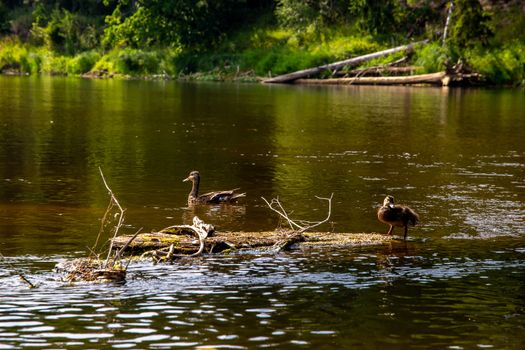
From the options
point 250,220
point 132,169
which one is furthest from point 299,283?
point 132,169

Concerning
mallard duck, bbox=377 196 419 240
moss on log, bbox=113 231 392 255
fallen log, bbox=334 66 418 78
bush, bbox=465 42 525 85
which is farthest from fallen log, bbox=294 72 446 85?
moss on log, bbox=113 231 392 255

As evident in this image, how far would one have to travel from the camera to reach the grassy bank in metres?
58.8

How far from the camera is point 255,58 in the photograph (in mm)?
69562

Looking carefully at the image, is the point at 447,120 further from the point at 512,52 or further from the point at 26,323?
the point at 26,323

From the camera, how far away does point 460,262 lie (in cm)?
1414

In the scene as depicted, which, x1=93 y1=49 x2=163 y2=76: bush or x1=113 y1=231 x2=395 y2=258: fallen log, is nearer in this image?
x1=113 y1=231 x2=395 y2=258: fallen log

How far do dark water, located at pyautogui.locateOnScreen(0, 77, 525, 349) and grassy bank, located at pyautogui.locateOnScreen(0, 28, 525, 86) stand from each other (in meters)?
19.4

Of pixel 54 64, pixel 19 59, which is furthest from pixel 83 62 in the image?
pixel 19 59

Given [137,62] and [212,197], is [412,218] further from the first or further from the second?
[137,62]

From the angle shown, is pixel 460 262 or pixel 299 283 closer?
pixel 299 283

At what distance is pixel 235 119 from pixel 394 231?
71.5 feet

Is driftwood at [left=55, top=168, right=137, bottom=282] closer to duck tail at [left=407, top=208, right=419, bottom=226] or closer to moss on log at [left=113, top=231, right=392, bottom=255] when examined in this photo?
moss on log at [left=113, top=231, right=392, bottom=255]

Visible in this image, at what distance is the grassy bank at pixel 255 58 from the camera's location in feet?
193

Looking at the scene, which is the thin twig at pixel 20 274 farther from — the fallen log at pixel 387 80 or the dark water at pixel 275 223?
the fallen log at pixel 387 80
